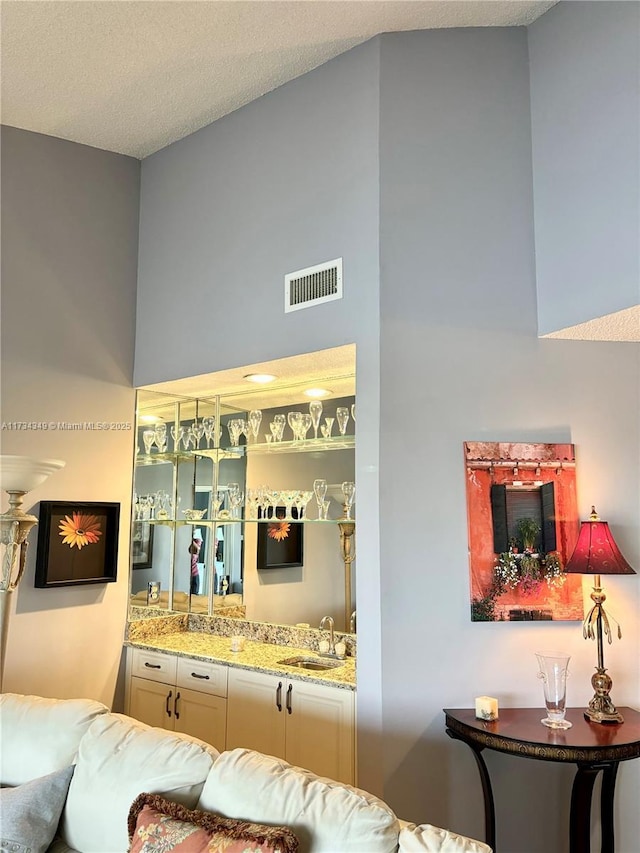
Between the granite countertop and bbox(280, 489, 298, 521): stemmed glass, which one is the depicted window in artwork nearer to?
the granite countertop

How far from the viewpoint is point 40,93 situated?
3.36 meters

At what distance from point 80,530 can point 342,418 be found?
1.59 metres

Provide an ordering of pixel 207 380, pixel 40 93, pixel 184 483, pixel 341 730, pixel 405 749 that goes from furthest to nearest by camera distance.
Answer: pixel 184 483 → pixel 207 380 → pixel 40 93 → pixel 341 730 → pixel 405 749

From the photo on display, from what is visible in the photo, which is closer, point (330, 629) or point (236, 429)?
point (330, 629)

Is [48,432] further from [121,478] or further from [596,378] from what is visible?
[596,378]

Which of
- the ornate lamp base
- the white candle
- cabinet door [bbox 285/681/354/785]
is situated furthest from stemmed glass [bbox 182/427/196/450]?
the ornate lamp base

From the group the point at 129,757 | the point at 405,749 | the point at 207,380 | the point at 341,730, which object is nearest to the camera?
the point at 129,757

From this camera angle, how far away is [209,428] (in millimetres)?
4188

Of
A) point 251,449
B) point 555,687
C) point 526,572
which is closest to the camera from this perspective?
point 555,687

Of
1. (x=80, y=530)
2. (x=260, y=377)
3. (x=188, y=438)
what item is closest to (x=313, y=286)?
(x=260, y=377)

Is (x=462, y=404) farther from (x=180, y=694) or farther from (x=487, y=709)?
(x=180, y=694)

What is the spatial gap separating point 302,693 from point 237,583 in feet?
3.54

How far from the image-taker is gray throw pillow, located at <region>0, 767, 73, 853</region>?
193 cm

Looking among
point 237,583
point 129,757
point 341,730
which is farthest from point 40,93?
point 341,730
